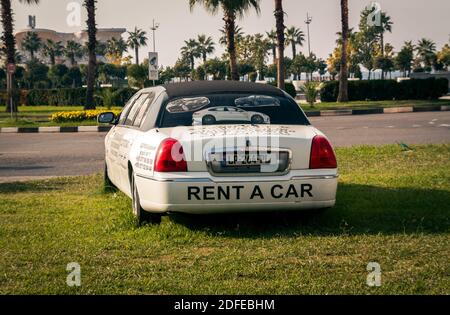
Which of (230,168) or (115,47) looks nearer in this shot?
(230,168)

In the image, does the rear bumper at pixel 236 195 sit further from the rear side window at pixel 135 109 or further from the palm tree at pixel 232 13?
the palm tree at pixel 232 13

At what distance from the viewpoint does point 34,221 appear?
7.09m

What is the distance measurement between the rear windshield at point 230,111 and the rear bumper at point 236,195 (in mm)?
792

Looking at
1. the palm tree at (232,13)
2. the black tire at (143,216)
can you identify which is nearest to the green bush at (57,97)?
the palm tree at (232,13)

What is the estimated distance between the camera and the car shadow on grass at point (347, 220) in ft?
20.1

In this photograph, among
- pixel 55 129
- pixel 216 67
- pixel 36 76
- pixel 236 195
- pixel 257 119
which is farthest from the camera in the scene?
pixel 36 76

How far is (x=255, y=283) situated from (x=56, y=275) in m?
1.38

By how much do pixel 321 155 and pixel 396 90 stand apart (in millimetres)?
33447

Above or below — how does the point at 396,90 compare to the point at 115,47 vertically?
below

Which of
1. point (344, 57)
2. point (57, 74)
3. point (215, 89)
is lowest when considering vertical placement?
point (215, 89)

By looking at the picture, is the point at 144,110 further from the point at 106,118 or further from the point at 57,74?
the point at 57,74

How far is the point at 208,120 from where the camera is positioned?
6594 mm

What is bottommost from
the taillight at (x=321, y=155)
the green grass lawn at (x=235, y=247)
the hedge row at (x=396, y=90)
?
the green grass lawn at (x=235, y=247)

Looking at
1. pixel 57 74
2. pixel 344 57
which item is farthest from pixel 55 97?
pixel 57 74
